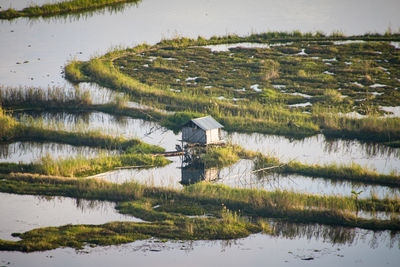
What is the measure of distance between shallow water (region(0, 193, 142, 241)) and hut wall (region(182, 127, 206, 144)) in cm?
460

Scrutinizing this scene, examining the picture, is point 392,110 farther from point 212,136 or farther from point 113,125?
point 113,125

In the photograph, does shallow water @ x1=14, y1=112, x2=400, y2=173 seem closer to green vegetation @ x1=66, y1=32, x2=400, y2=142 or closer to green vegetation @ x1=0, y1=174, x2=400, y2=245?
green vegetation @ x1=66, y1=32, x2=400, y2=142

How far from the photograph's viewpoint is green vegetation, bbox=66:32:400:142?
25.0 metres

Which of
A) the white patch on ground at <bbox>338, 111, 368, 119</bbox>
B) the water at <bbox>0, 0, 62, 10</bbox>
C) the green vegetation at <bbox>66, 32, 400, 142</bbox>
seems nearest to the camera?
the white patch on ground at <bbox>338, 111, 368, 119</bbox>

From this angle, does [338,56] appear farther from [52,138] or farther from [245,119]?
[52,138]

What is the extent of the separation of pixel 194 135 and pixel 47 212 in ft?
19.6

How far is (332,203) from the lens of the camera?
17141mm

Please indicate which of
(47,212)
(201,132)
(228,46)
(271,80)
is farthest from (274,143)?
(228,46)

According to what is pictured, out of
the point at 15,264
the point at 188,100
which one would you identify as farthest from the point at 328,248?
the point at 188,100

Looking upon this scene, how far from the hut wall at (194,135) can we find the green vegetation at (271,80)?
3.30 m

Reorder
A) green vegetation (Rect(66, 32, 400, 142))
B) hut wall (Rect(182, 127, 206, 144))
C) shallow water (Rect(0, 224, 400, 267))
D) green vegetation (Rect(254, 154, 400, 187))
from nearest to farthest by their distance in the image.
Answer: shallow water (Rect(0, 224, 400, 267)), green vegetation (Rect(254, 154, 400, 187)), hut wall (Rect(182, 127, 206, 144)), green vegetation (Rect(66, 32, 400, 142))

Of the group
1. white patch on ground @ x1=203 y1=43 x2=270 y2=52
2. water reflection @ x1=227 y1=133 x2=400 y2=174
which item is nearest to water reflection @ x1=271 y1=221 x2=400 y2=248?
water reflection @ x1=227 y1=133 x2=400 y2=174

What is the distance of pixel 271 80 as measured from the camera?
3142 centimetres

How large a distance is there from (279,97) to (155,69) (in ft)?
24.3
